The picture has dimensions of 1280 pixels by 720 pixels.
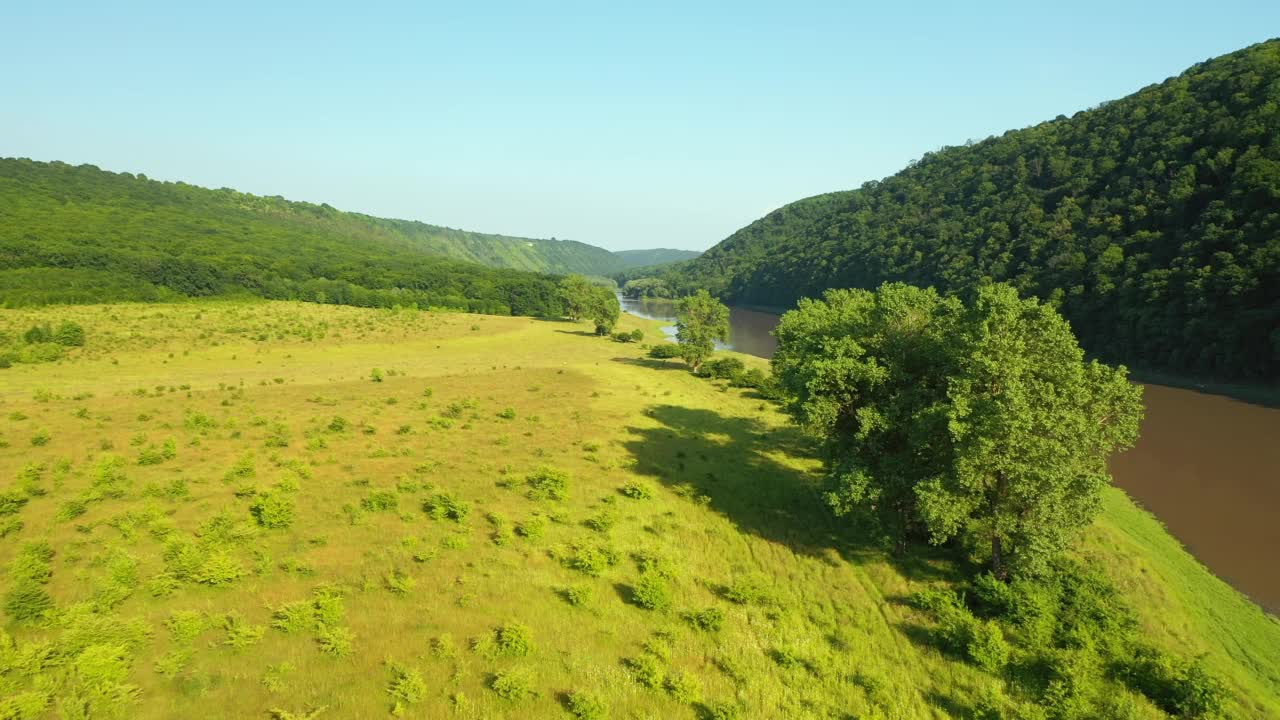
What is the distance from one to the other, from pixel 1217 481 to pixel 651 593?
44.5 metres

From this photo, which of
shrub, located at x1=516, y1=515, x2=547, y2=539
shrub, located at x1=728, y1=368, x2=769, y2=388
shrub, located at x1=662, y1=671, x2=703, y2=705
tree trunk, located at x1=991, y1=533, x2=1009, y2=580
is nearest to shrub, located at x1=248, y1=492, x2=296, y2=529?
shrub, located at x1=516, y1=515, x2=547, y2=539

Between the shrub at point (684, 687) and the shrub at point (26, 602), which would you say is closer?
the shrub at point (684, 687)

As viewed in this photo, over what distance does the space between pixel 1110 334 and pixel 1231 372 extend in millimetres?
18171

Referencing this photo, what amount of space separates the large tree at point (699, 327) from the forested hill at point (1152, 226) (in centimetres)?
5777

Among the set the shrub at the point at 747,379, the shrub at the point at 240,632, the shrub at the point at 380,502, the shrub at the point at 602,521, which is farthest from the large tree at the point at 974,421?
the shrub at the point at 747,379

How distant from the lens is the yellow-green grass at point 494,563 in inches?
702

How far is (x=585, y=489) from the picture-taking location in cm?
3447

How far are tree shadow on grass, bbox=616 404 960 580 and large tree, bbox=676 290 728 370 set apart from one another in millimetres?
25204

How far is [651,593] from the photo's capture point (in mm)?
23000

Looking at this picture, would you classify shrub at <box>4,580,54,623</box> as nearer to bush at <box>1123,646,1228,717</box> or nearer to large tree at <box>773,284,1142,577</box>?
large tree at <box>773,284,1142,577</box>

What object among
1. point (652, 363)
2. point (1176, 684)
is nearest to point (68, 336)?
point (652, 363)

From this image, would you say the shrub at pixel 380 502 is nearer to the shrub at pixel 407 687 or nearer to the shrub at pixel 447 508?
the shrub at pixel 447 508

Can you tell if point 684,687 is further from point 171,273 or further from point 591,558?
point 171,273

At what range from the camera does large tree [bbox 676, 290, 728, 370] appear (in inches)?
3169
